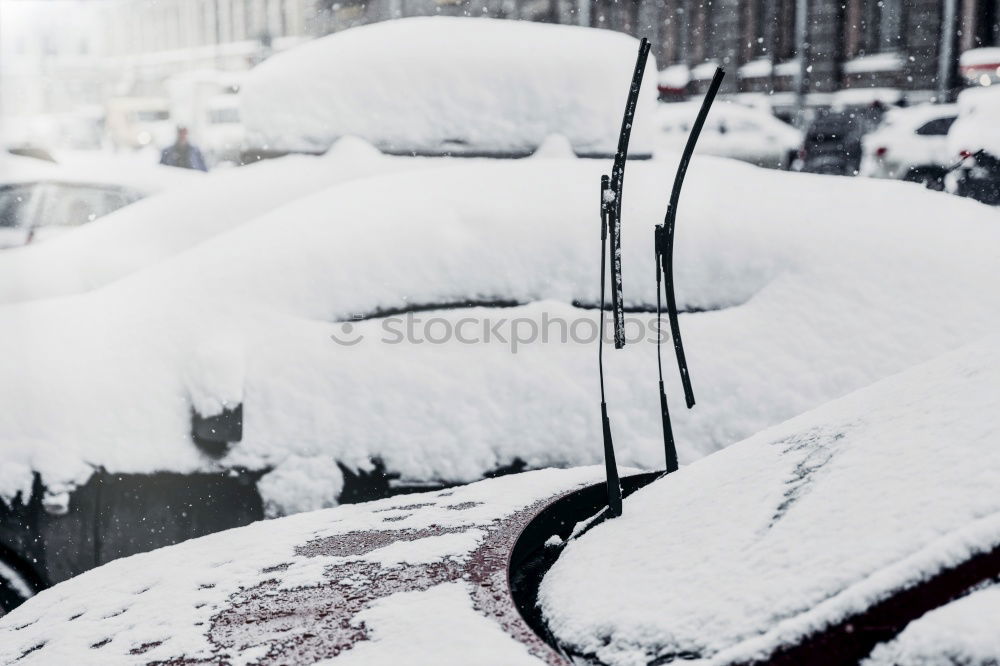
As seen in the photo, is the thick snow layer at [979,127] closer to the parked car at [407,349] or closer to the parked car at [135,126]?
the parked car at [407,349]

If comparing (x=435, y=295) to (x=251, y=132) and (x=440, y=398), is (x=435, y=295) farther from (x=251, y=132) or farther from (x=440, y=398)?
(x=251, y=132)

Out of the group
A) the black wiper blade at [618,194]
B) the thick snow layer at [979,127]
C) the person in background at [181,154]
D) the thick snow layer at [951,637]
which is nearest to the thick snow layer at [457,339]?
the black wiper blade at [618,194]

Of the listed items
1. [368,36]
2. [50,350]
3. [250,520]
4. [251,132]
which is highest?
[368,36]

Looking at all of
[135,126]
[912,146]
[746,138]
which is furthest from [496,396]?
[135,126]

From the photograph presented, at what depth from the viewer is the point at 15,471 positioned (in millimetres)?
2070

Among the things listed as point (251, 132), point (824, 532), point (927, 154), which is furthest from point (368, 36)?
point (927, 154)

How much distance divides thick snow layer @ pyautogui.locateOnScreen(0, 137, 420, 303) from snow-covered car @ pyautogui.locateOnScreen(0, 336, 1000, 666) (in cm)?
204

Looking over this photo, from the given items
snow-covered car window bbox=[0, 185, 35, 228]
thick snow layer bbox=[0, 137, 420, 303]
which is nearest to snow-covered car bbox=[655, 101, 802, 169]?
snow-covered car window bbox=[0, 185, 35, 228]

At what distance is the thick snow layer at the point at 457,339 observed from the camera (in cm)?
218

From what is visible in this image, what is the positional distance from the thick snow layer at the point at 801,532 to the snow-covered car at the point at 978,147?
7501 mm

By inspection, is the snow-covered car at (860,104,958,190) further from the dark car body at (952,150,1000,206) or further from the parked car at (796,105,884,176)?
the dark car body at (952,150,1000,206)

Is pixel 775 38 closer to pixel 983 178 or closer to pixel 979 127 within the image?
pixel 979 127

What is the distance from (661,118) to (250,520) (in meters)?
16.6

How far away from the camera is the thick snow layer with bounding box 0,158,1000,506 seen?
7.16ft
